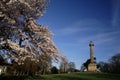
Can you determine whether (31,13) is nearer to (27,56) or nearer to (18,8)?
(18,8)

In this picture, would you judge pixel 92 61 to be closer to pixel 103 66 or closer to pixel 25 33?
pixel 25 33

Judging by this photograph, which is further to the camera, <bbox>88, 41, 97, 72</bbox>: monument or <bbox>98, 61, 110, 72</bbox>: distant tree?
<bbox>98, 61, 110, 72</bbox>: distant tree

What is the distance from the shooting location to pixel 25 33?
773 inches

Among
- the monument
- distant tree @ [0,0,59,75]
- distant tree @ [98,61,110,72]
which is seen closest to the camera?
distant tree @ [0,0,59,75]

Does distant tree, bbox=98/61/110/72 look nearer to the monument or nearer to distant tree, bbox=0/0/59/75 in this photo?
the monument

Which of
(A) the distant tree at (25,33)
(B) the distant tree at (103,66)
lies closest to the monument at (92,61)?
(B) the distant tree at (103,66)

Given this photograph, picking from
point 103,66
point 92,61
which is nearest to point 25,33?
point 92,61

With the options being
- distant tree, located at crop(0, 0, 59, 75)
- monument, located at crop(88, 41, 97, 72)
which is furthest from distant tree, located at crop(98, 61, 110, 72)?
distant tree, located at crop(0, 0, 59, 75)

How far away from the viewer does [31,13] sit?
20094 millimetres

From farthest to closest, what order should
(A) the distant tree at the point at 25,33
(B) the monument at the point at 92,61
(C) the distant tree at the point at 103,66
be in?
1. (C) the distant tree at the point at 103,66
2. (B) the monument at the point at 92,61
3. (A) the distant tree at the point at 25,33

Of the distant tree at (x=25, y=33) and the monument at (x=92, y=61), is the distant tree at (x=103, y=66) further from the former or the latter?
the distant tree at (x=25, y=33)

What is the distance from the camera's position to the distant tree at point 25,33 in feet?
58.1

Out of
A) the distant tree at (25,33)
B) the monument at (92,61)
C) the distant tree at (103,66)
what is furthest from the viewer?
the distant tree at (103,66)

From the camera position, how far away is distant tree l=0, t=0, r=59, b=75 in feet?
58.1
